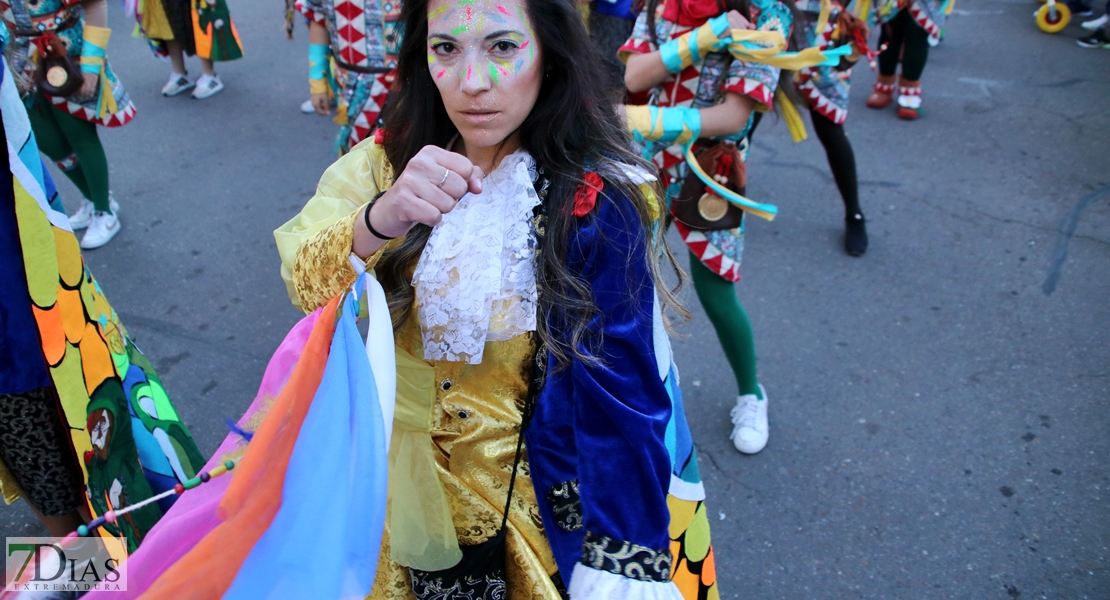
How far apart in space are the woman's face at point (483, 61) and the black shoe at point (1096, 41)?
713 cm

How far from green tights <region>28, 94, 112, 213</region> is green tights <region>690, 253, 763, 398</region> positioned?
295 centimetres

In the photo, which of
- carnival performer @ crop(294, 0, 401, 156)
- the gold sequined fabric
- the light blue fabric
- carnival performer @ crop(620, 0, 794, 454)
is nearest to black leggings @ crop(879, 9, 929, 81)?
carnival performer @ crop(620, 0, 794, 454)

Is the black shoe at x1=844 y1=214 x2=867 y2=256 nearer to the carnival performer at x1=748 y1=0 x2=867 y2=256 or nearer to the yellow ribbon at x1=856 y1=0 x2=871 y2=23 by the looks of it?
the carnival performer at x1=748 y1=0 x2=867 y2=256

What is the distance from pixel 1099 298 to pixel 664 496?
3353 millimetres

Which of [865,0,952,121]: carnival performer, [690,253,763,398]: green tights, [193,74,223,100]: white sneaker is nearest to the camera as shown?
[690,253,763,398]: green tights

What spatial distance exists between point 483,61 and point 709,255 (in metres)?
1.40

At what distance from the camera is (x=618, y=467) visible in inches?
48.1

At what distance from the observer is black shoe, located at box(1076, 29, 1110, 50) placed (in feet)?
21.8

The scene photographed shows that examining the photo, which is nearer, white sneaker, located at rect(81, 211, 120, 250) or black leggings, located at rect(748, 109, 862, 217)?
black leggings, located at rect(748, 109, 862, 217)

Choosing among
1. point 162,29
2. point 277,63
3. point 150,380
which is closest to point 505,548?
point 150,380

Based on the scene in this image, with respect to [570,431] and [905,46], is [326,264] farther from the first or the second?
[905,46]

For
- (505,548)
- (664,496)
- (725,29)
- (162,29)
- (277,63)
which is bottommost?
(277,63)

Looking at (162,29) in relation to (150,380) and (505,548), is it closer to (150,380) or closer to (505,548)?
(150,380)

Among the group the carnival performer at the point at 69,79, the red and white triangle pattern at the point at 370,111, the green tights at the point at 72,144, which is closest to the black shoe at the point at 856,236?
the red and white triangle pattern at the point at 370,111
